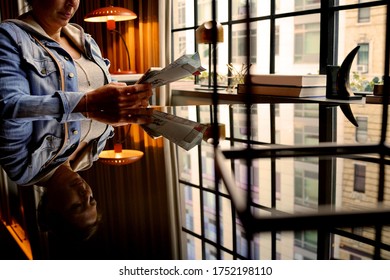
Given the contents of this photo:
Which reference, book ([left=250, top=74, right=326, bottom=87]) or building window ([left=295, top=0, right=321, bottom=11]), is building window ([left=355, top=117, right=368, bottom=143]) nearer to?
book ([left=250, top=74, right=326, bottom=87])

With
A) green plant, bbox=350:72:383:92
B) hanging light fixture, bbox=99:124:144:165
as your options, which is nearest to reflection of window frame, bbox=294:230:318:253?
hanging light fixture, bbox=99:124:144:165

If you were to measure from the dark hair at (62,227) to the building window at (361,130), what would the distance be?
442 mm

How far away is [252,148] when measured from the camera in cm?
54

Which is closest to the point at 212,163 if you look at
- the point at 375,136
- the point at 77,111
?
the point at 375,136

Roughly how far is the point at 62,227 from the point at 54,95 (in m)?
0.79

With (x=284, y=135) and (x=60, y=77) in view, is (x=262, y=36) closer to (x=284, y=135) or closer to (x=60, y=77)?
(x=60, y=77)

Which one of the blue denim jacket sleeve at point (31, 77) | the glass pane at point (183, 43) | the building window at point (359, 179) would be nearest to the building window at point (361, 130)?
the building window at point (359, 179)

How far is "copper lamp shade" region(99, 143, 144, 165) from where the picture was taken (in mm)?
519

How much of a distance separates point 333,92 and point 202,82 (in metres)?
1.67

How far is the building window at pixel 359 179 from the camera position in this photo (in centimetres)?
38

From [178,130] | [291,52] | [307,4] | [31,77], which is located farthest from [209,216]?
[291,52]

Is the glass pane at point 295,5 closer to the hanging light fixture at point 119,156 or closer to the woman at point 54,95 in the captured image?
the woman at point 54,95

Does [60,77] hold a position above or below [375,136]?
above
